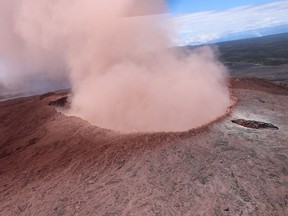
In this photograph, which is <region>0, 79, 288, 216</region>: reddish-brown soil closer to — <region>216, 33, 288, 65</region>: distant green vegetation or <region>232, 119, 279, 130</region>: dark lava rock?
<region>232, 119, 279, 130</region>: dark lava rock

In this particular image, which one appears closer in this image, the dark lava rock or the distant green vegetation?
the dark lava rock

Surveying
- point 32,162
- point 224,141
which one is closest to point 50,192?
point 32,162

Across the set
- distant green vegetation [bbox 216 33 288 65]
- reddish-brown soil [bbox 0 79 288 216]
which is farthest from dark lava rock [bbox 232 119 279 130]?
distant green vegetation [bbox 216 33 288 65]

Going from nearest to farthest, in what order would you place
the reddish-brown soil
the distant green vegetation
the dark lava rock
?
the reddish-brown soil, the dark lava rock, the distant green vegetation

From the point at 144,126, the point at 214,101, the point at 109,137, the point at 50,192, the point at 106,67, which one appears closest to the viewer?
the point at 50,192

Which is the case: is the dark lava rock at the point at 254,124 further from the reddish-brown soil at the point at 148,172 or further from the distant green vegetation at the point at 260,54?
the distant green vegetation at the point at 260,54

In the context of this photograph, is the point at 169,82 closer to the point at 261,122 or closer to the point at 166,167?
the point at 261,122

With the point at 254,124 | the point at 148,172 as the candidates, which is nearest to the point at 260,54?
the point at 254,124

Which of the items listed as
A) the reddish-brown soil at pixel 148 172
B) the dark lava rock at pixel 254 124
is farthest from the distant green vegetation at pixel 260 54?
the reddish-brown soil at pixel 148 172
